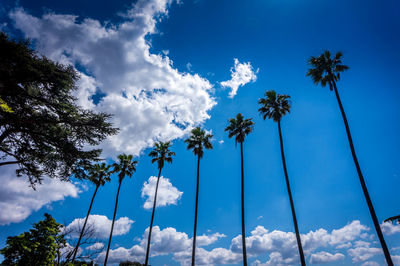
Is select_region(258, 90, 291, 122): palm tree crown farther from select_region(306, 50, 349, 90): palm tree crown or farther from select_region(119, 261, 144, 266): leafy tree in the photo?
select_region(119, 261, 144, 266): leafy tree

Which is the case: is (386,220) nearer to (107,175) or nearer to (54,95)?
(54,95)

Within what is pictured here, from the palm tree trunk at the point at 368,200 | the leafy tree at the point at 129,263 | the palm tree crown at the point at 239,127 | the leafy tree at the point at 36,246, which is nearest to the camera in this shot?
the leafy tree at the point at 36,246

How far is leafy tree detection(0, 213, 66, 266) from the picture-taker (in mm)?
8867

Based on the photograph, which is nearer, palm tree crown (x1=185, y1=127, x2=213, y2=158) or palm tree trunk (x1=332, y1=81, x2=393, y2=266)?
palm tree trunk (x1=332, y1=81, x2=393, y2=266)

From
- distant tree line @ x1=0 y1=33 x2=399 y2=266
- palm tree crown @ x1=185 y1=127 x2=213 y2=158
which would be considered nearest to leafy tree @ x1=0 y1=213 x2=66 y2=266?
A: distant tree line @ x1=0 y1=33 x2=399 y2=266

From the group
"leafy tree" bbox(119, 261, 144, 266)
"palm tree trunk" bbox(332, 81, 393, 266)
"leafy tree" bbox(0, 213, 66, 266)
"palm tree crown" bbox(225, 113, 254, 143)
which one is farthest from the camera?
"leafy tree" bbox(119, 261, 144, 266)

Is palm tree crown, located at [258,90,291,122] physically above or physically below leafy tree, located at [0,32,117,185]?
above

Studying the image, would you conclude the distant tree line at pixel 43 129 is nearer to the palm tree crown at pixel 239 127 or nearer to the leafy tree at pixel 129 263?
the palm tree crown at pixel 239 127

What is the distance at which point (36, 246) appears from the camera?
9148mm

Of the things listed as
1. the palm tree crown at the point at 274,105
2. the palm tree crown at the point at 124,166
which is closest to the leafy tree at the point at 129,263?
the palm tree crown at the point at 124,166

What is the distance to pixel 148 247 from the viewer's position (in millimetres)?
23906

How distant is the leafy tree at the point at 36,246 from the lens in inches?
349

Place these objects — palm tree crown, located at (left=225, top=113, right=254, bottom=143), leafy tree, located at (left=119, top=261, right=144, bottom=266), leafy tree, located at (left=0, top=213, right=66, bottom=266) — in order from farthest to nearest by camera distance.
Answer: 1. leafy tree, located at (left=119, top=261, right=144, bottom=266)
2. palm tree crown, located at (left=225, top=113, right=254, bottom=143)
3. leafy tree, located at (left=0, top=213, right=66, bottom=266)

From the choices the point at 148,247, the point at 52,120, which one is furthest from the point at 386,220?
the point at 52,120
